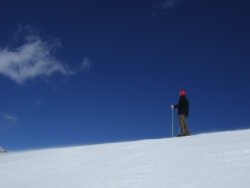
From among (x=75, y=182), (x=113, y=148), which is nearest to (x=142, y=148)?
(x=113, y=148)

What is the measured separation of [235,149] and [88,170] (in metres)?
3.55

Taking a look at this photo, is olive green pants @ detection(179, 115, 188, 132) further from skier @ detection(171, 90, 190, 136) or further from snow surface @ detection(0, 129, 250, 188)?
snow surface @ detection(0, 129, 250, 188)

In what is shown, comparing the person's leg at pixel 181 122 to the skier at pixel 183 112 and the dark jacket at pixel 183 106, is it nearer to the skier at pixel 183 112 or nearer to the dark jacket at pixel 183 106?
the skier at pixel 183 112

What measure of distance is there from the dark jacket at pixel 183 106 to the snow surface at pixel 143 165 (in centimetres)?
246

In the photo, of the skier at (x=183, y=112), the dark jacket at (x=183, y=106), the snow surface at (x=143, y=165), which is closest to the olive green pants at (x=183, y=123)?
the skier at (x=183, y=112)

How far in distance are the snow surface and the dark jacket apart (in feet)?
8.08

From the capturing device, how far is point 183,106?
14188mm

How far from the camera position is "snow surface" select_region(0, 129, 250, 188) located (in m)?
7.24

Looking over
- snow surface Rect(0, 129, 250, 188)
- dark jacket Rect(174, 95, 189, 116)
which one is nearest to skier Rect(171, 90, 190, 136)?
dark jacket Rect(174, 95, 189, 116)

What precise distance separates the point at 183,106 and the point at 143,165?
586 cm

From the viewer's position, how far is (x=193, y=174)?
7438mm

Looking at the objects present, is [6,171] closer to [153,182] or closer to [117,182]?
[117,182]

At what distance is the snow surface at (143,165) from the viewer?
7.24 m

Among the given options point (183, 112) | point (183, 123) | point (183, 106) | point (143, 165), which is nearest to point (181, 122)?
point (183, 123)
